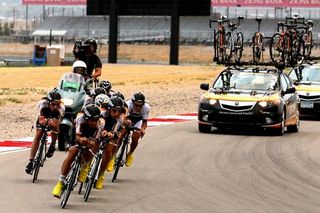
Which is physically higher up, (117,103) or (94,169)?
(117,103)

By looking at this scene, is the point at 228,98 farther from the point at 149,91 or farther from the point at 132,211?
the point at 149,91

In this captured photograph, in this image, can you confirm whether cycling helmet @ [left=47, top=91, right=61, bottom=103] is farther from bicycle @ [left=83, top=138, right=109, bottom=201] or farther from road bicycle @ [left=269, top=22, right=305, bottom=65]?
road bicycle @ [left=269, top=22, right=305, bottom=65]

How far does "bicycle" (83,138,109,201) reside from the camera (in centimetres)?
1188

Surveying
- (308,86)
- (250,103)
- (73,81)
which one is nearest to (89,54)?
(73,81)

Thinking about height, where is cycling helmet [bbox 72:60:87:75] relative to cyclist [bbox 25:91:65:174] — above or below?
above

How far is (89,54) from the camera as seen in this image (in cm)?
1881

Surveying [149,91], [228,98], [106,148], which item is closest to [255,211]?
[106,148]

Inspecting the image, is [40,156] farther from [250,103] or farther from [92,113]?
[250,103]

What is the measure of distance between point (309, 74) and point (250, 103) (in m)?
7.75

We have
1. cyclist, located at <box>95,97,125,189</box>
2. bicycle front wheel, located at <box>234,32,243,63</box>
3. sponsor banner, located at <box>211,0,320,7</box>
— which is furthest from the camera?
sponsor banner, located at <box>211,0,320,7</box>

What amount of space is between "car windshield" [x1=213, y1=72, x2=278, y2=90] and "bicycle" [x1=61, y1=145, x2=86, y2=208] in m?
11.7

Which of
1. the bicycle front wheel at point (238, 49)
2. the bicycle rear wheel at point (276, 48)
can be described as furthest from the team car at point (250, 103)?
the bicycle rear wheel at point (276, 48)

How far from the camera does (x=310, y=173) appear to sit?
50.4ft

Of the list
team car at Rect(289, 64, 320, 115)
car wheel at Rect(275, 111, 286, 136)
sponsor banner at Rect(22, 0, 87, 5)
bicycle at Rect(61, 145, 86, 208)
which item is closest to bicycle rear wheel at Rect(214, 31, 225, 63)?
team car at Rect(289, 64, 320, 115)
